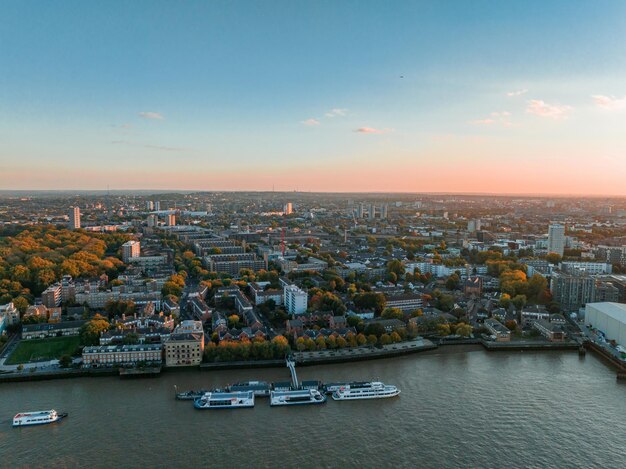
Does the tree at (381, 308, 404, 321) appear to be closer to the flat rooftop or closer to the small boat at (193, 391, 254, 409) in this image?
the flat rooftop

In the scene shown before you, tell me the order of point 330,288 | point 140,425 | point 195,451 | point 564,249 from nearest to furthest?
point 195,451
point 140,425
point 330,288
point 564,249

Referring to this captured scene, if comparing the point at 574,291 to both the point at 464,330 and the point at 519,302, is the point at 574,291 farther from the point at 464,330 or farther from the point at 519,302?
the point at 464,330

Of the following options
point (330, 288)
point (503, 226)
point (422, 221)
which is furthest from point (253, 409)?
point (422, 221)

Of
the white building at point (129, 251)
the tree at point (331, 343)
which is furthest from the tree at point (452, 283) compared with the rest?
the white building at point (129, 251)

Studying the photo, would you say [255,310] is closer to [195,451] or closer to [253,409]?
[253,409]

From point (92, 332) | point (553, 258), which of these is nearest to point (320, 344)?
point (92, 332)

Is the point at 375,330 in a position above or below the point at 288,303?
above

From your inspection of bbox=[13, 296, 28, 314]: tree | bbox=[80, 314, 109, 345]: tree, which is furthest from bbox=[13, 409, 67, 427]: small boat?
bbox=[13, 296, 28, 314]: tree
